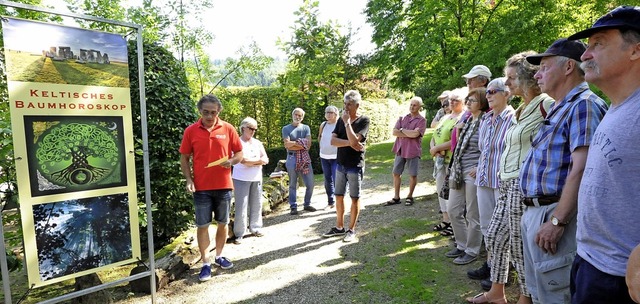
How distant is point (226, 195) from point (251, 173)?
1.23 metres

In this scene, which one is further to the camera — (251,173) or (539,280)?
(251,173)

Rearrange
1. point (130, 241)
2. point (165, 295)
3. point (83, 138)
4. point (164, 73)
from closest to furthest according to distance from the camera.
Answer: point (83, 138)
point (130, 241)
point (165, 295)
point (164, 73)

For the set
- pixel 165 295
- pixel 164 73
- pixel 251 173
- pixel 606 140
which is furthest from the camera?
pixel 251 173

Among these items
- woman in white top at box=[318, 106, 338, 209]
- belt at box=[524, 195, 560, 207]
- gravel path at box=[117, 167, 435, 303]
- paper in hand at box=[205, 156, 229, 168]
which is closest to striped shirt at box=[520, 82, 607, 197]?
belt at box=[524, 195, 560, 207]

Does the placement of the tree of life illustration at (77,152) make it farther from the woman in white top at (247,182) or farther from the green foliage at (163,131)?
the woman in white top at (247,182)

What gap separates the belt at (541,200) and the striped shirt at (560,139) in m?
0.02

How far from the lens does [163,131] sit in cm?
462

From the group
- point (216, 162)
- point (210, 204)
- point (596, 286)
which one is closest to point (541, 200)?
point (596, 286)

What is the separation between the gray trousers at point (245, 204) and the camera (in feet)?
17.3

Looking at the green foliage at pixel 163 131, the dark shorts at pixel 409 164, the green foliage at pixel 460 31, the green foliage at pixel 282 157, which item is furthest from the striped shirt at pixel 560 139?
the green foliage at pixel 282 157

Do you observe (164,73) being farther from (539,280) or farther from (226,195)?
(539,280)

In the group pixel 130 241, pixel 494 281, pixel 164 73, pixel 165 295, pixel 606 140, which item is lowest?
pixel 165 295

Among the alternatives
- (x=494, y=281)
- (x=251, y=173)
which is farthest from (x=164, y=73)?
(x=494, y=281)

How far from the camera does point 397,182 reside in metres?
6.92
